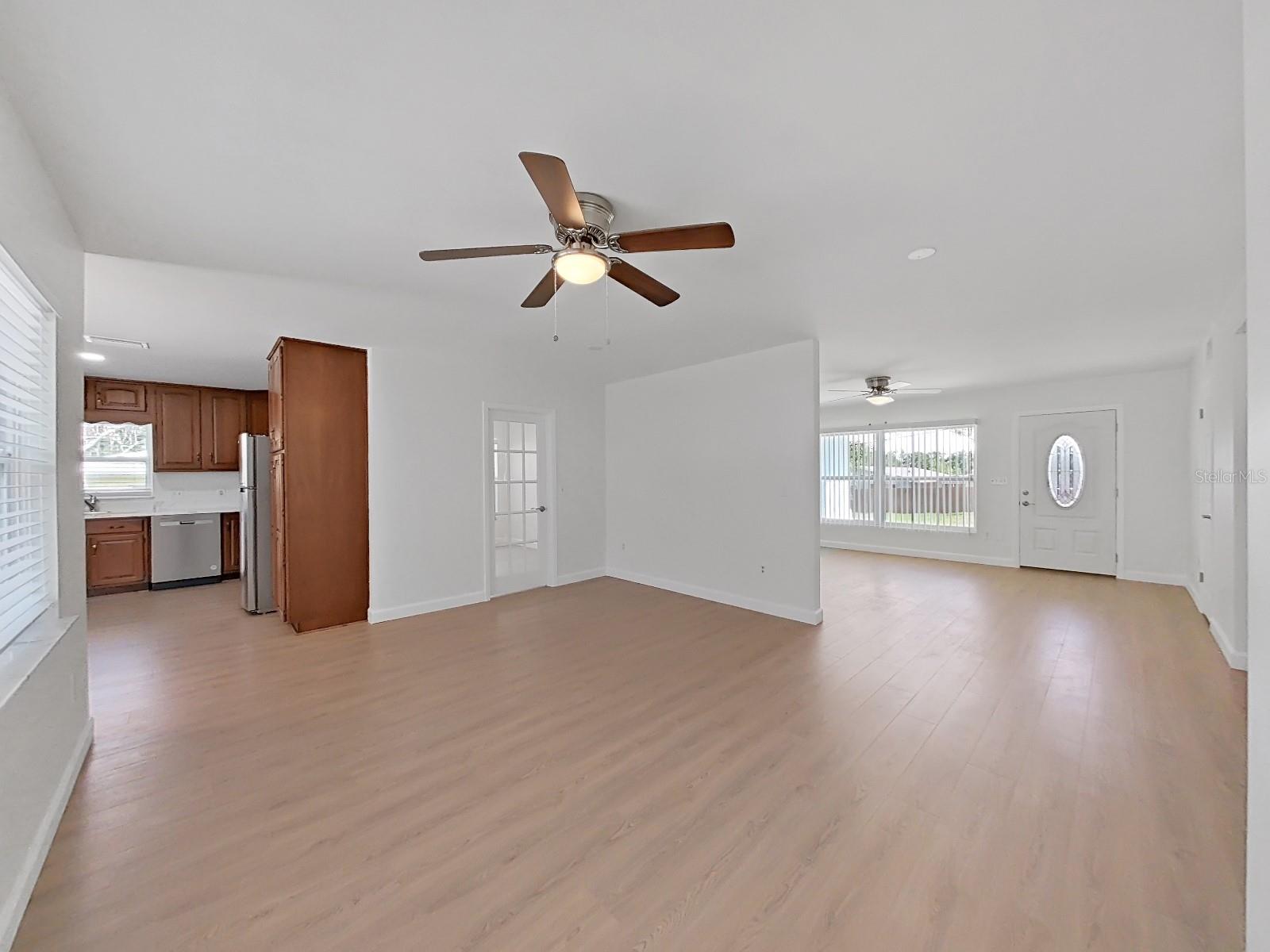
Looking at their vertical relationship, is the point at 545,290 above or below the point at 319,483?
above

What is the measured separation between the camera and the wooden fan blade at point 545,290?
2309 millimetres

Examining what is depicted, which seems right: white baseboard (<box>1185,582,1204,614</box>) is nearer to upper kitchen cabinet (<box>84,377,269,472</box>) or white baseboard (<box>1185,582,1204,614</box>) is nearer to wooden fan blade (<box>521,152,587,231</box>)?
wooden fan blade (<box>521,152,587,231</box>)

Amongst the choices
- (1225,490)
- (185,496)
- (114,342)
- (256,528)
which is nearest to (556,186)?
(114,342)

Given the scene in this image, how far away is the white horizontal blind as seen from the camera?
8219 mm

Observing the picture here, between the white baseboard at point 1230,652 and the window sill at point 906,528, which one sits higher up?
the window sill at point 906,528

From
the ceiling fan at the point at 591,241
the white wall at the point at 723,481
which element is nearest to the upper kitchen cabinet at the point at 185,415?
the white wall at the point at 723,481

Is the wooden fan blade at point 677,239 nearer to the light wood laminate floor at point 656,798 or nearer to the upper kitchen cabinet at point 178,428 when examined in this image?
the light wood laminate floor at point 656,798

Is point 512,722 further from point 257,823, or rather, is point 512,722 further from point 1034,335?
point 1034,335

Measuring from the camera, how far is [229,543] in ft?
20.6

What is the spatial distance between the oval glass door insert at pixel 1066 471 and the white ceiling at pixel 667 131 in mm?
4126

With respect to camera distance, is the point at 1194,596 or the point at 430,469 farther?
the point at 1194,596

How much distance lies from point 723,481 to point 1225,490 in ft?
12.0

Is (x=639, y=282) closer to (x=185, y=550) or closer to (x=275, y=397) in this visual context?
(x=275, y=397)

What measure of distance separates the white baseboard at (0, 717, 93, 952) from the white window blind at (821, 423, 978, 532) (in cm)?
867
